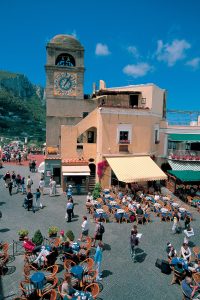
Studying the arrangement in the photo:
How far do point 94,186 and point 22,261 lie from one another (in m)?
13.8

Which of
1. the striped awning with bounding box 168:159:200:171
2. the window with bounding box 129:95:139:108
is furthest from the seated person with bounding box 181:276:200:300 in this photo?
the window with bounding box 129:95:139:108

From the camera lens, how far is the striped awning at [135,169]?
22.8 meters

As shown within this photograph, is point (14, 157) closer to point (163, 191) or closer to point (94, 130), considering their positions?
point (94, 130)

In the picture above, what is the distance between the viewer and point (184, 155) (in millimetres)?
27469

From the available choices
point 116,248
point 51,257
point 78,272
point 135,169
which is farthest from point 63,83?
point 78,272

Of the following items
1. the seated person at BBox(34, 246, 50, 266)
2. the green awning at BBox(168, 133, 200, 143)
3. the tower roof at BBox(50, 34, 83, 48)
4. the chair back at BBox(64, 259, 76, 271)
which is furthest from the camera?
the tower roof at BBox(50, 34, 83, 48)

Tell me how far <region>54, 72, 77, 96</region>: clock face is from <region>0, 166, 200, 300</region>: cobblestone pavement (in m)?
12.6

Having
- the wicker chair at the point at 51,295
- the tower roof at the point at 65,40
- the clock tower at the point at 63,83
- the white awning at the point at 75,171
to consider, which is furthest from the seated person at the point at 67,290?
the tower roof at the point at 65,40

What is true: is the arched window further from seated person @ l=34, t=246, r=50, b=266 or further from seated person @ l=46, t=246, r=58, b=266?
seated person @ l=34, t=246, r=50, b=266

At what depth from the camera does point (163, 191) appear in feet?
87.9

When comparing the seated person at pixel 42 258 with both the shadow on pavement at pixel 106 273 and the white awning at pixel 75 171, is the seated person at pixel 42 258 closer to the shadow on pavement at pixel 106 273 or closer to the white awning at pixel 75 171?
the shadow on pavement at pixel 106 273

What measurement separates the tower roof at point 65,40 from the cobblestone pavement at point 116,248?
17.8m

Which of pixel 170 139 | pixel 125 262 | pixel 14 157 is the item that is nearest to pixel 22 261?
pixel 125 262

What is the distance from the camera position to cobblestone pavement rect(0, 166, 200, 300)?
10625 millimetres
